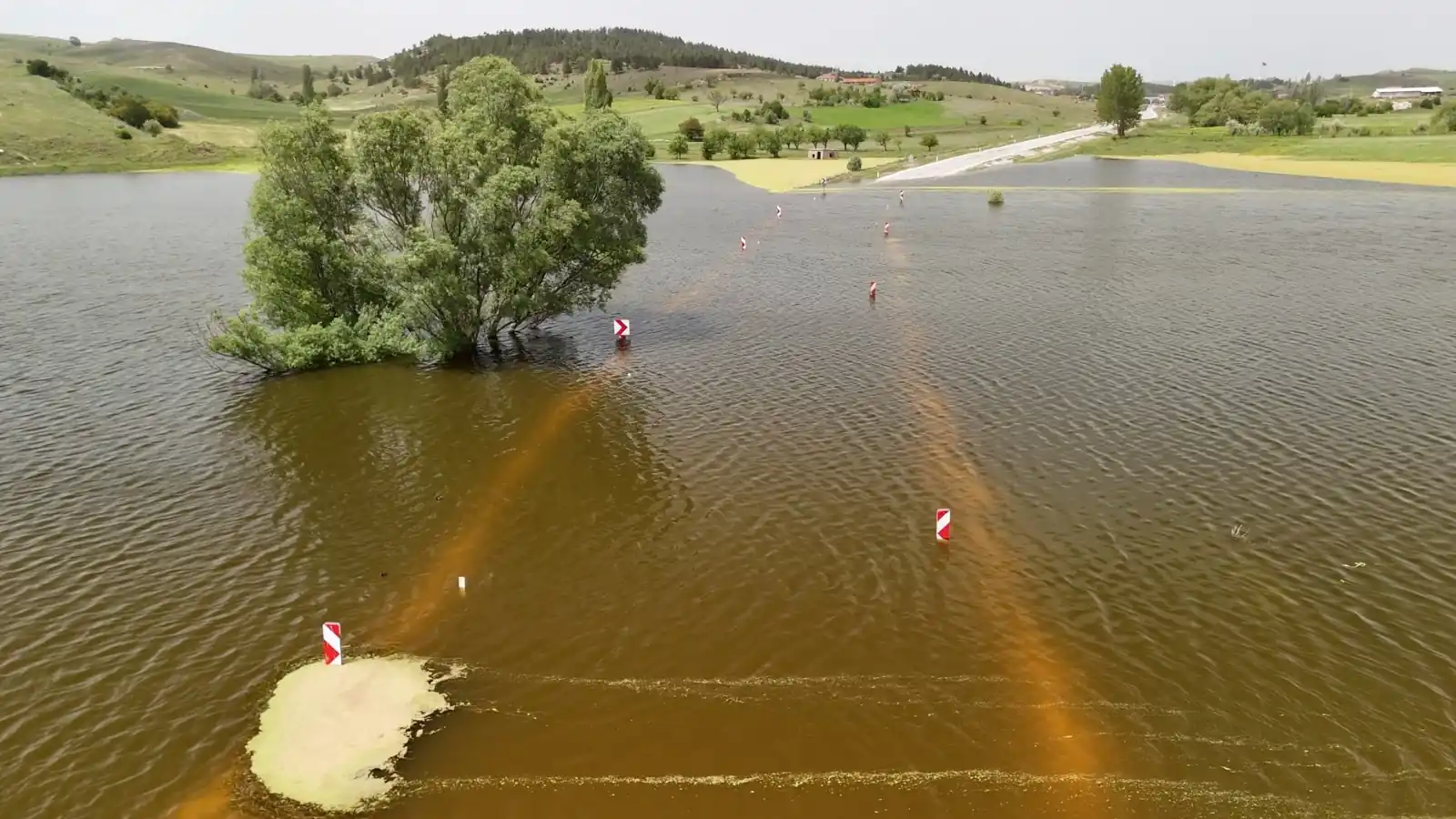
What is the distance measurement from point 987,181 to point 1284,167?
4147cm

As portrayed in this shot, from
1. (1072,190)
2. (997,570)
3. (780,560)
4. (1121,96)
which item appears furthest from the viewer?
(1121,96)

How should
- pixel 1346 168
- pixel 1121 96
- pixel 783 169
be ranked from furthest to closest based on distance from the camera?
1. pixel 1121 96
2. pixel 783 169
3. pixel 1346 168

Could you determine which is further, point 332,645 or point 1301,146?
point 1301,146

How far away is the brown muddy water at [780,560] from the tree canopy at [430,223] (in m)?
2.62

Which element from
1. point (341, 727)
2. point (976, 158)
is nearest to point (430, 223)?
point (341, 727)

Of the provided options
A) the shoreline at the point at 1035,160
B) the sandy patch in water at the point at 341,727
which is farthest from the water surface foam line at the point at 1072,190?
the sandy patch in water at the point at 341,727

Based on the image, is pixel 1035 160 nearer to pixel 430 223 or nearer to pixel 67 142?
pixel 430 223

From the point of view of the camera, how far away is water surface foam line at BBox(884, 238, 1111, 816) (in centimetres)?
1888

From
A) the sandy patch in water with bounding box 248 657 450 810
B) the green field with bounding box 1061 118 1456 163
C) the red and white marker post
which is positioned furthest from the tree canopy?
the green field with bounding box 1061 118 1456 163

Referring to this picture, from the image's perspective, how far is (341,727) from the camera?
62.9 feet

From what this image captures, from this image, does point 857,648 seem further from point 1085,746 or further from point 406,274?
point 406,274

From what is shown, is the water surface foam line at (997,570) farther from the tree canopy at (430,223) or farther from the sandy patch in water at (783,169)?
the sandy patch in water at (783,169)

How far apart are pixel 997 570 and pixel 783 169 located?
13063cm

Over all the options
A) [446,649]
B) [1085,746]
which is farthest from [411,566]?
[1085,746]
